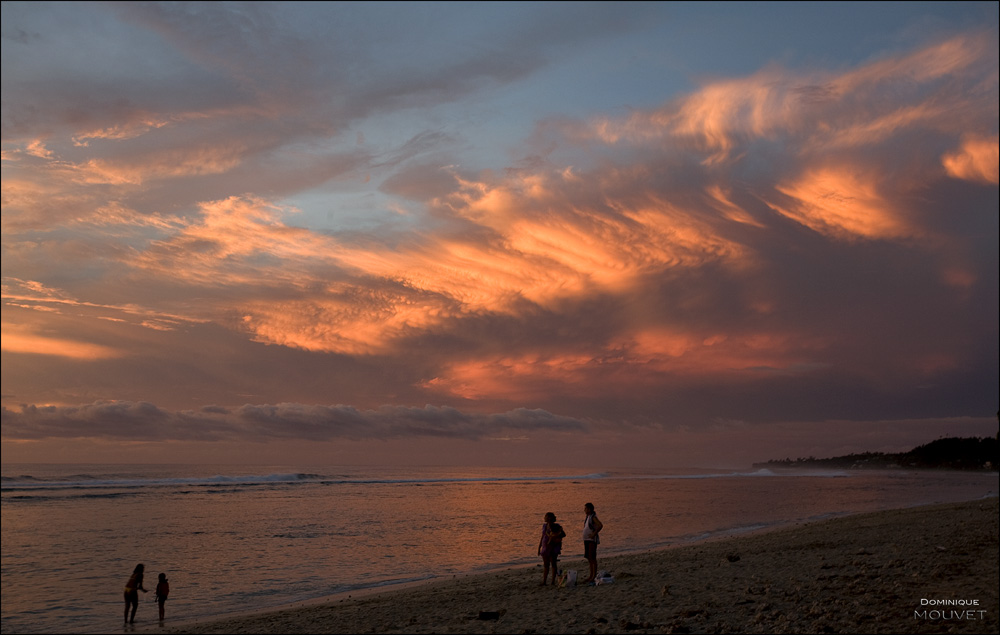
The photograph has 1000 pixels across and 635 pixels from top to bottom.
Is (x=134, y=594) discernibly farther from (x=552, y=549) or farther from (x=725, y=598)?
(x=725, y=598)

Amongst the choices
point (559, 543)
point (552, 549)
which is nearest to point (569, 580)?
point (552, 549)

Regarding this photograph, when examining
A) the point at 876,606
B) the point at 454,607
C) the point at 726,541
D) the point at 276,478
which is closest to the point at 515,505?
the point at 726,541

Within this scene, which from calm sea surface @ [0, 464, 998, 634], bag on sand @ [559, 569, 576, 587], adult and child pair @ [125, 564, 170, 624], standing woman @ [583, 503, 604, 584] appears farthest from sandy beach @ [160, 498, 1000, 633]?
calm sea surface @ [0, 464, 998, 634]

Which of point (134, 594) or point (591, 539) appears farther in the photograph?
point (134, 594)

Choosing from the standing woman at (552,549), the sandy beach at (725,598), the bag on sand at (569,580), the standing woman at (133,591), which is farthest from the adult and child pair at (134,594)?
the bag on sand at (569,580)

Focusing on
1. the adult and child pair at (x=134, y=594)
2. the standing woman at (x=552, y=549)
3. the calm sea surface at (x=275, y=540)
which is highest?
the standing woman at (x=552, y=549)

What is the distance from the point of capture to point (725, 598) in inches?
567

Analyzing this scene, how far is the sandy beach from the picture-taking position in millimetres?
12250

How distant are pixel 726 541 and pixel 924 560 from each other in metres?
12.0

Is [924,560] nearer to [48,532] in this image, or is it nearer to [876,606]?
[876,606]

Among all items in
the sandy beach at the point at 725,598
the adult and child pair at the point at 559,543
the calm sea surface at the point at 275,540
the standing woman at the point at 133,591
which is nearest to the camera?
the sandy beach at the point at 725,598

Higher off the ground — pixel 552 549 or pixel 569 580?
pixel 552 549

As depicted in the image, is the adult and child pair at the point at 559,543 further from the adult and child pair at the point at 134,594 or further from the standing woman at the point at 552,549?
the adult and child pair at the point at 134,594

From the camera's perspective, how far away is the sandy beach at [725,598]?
12.2 m
